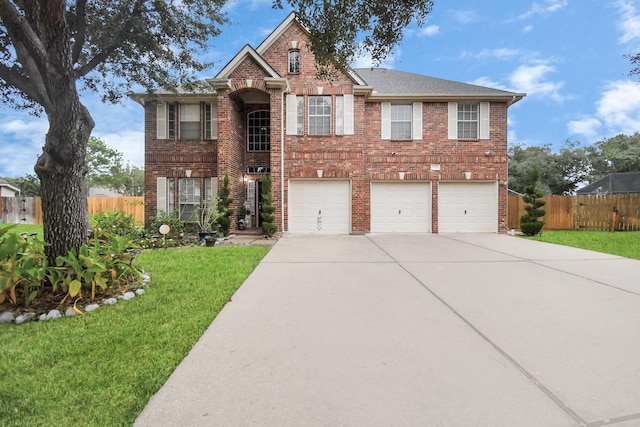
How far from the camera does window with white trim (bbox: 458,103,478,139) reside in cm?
1228

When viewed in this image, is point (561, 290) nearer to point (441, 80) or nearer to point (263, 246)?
point (263, 246)

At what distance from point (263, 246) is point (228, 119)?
5.35 meters

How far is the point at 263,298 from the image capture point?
4.36m

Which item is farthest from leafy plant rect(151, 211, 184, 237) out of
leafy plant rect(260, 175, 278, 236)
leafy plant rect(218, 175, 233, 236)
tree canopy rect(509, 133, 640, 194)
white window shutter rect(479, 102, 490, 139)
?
tree canopy rect(509, 133, 640, 194)

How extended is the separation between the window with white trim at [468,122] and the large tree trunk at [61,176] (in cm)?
1222

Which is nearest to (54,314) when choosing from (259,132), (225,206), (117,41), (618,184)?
(225,206)

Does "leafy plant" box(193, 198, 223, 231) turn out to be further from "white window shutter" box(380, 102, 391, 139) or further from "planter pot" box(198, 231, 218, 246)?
"white window shutter" box(380, 102, 391, 139)

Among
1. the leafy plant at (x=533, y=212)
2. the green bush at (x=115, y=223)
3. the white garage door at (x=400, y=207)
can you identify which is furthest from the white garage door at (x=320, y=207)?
Result: the leafy plant at (x=533, y=212)

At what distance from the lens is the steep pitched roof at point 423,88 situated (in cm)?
1184

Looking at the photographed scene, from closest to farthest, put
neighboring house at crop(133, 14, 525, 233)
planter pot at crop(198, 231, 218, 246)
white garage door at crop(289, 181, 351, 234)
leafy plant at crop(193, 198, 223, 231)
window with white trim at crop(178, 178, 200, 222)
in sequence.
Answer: planter pot at crop(198, 231, 218, 246), leafy plant at crop(193, 198, 223, 231), neighboring house at crop(133, 14, 525, 233), white garage door at crop(289, 181, 351, 234), window with white trim at crop(178, 178, 200, 222)

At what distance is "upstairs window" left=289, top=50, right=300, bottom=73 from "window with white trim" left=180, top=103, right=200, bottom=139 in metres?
4.18

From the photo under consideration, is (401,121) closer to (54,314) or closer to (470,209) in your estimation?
(470,209)

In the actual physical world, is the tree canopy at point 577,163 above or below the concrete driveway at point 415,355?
→ above

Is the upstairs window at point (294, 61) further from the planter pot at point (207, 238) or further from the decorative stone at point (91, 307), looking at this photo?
the decorative stone at point (91, 307)
